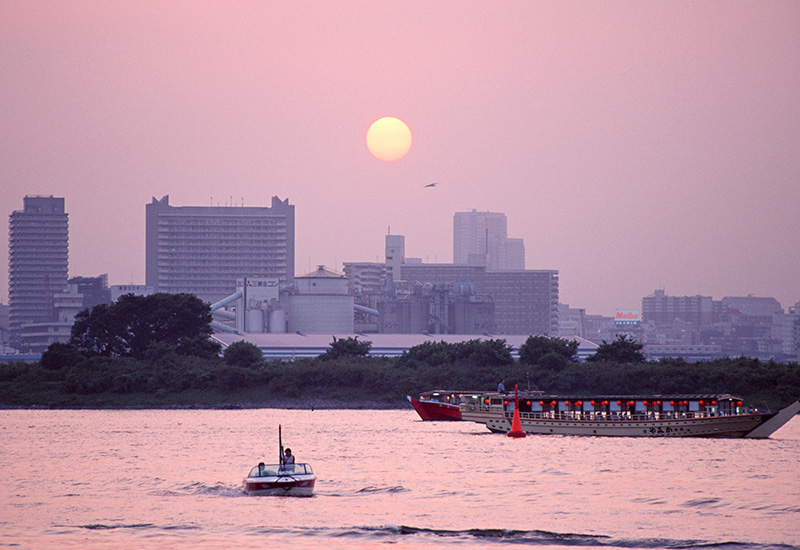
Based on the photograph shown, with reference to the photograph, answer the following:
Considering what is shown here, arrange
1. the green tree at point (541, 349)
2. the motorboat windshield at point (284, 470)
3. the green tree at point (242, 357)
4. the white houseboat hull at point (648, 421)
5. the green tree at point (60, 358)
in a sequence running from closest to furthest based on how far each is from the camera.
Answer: the motorboat windshield at point (284, 470), the white houseboat hull at point (648, 421), the green tree at point (60, 358), the green tree at point (541, 349), the green tree at point (242, 357)

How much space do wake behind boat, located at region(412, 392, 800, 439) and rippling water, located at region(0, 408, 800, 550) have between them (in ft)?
8.51

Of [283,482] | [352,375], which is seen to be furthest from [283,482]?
[352,375]

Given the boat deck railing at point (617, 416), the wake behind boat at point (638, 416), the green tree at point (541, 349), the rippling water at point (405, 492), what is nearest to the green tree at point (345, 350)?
the green tree at point (541, 349)

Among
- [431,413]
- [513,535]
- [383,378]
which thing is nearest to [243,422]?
[431,413]

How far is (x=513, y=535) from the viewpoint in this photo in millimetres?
49969

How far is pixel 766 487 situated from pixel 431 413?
70275 millimetres

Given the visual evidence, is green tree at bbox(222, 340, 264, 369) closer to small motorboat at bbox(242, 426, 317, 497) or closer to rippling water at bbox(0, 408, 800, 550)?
rippling water at bbox(0, 408, 800, 550)

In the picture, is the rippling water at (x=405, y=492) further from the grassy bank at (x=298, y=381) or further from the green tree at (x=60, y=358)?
the green tree at (x=60, y=358)

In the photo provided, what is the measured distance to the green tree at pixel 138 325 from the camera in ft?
600

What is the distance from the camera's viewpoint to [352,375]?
166m

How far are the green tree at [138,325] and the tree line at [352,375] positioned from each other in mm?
1320

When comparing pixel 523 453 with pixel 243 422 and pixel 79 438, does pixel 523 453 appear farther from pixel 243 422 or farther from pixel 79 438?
pixel 243 422

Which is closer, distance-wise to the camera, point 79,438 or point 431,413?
point 79,438

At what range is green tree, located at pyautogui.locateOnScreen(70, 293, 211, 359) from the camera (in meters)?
183
